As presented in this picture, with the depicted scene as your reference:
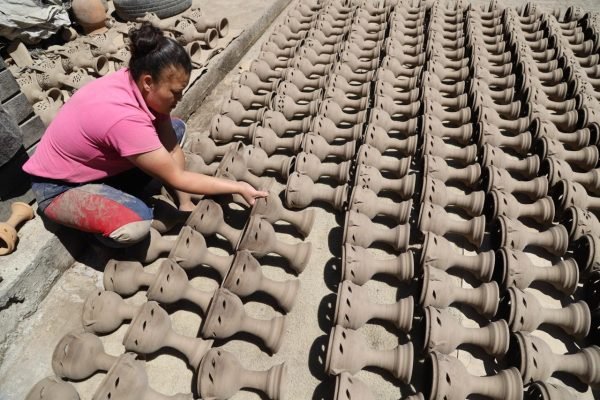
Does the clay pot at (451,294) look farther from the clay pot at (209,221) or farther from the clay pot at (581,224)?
the clay pot at (209,221)

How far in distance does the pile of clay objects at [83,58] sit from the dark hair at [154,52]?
7.52ft

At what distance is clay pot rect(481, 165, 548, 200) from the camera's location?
2.66m

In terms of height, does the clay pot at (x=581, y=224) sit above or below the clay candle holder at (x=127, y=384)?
above

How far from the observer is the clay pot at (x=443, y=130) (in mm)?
3062

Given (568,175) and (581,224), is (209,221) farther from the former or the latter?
(568,175)

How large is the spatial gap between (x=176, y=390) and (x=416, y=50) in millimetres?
3830

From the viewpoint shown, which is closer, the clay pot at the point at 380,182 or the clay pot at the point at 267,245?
the clay pot at the point at 267,245

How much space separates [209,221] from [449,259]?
4.54 feet

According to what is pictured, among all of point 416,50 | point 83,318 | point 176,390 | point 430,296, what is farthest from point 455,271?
point 416,50

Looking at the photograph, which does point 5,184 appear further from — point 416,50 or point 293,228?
point 416,50

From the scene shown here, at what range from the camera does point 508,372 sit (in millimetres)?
1776

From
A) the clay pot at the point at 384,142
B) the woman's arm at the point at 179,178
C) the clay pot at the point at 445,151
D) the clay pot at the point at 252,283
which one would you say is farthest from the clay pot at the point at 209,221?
the clay pot at the point at 445,151

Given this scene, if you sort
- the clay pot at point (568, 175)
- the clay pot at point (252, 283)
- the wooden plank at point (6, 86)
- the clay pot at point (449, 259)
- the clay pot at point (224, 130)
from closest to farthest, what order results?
the clay pot at point (252, 283), the clay pot at point (449, 259), the wooden plank at point (6, 86), the clay pot at point (568, 175), the clay pot at point (224, 130)

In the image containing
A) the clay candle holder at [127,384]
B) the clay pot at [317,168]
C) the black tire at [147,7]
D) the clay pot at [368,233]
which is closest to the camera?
the clay candle holder at [127,384]
